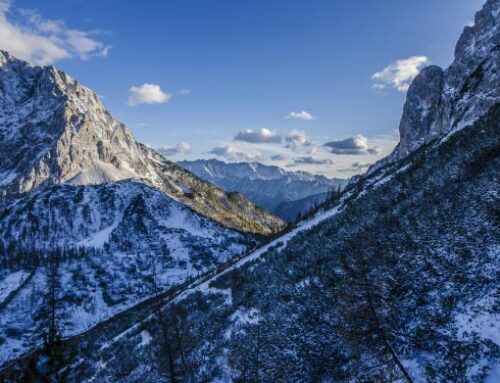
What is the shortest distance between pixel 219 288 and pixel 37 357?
45.6 metres

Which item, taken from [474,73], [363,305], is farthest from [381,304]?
[474,73]

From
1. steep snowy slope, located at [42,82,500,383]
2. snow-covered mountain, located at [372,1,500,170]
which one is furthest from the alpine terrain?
snow-covered mountain, located at [372,1,500,170]

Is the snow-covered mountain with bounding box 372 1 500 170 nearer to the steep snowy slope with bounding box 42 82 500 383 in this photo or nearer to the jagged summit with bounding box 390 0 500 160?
the jagged summit with bounding box 390 0 500 160

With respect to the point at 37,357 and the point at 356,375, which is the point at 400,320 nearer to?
the point at 356,375

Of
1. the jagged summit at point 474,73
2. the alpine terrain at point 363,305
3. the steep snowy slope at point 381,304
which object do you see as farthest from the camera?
the jagged summit at point 474,73

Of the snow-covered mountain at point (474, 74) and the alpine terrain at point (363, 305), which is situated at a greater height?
the snow-covered mountain at point (474, 74)

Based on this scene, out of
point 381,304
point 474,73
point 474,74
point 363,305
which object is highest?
point 474,73

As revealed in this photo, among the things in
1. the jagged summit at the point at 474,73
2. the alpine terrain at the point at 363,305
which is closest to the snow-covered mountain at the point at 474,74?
the jagged summit at the point at 474,73

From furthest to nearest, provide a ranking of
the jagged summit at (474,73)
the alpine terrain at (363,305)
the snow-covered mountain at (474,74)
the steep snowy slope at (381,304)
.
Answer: the jagged summit at (474,73) → the snow-covered mountain at (474,74) → the steep snowy slope at (381,304) → the alpine terrain at (363,305)

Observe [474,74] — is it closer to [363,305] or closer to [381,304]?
[363,305]

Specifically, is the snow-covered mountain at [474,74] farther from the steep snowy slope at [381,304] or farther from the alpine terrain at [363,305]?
the steep snowy slope at [381,304]

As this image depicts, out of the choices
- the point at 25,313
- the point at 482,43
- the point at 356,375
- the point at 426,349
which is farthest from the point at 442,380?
the point at 482,43

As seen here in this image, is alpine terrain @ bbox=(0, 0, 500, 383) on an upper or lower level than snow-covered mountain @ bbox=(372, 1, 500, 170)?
lower

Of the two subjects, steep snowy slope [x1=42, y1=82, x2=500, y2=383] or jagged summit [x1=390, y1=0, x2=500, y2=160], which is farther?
jagged summit [x1=390, y1=0, x2=500, y2=160]
